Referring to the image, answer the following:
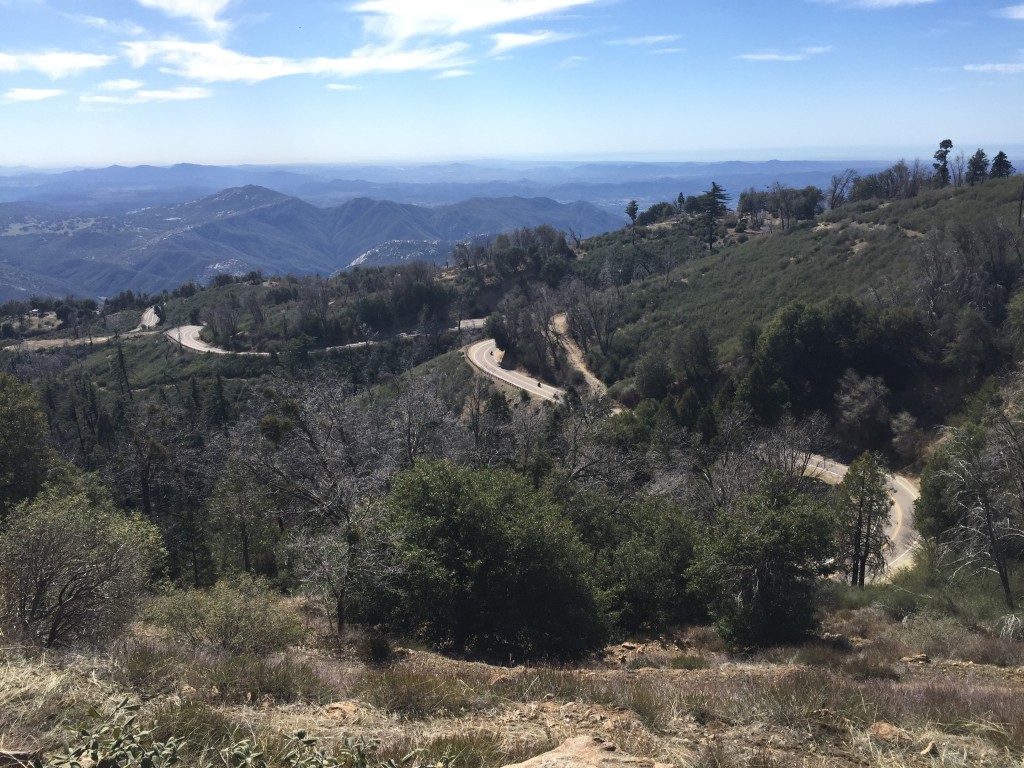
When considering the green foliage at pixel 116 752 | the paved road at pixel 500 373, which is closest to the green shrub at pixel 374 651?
the green foliage at pixel 116 752

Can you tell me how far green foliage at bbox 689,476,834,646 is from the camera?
14406 mm

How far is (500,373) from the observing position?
60906mm

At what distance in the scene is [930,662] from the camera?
1220cm

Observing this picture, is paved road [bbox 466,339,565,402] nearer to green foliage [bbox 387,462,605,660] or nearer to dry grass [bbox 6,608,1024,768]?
green foliage [bbox 387,462,605,660]

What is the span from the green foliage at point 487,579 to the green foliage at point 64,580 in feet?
17.5

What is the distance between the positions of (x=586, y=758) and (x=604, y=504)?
1657 centimetres

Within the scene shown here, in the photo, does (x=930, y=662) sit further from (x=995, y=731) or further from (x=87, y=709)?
(x=87, y=709)

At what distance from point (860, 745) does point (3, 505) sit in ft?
86.5

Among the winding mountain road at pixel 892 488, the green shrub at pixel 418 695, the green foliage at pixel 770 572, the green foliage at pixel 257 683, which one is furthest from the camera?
the winding mountain road at pixel 892 488

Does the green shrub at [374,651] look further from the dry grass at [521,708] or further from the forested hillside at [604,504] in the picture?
the dry grass at [521,708]

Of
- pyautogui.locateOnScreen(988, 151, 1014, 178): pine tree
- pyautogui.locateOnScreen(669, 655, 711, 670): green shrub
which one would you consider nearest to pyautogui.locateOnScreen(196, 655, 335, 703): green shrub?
pyautogui.locateOnScreen(669, 655, 711, 670): green shrub

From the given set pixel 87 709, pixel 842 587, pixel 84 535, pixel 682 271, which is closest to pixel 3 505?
pixel 84 535

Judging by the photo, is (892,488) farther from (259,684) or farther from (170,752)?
(170,752)

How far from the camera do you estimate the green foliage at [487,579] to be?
13172 millimetres
